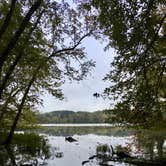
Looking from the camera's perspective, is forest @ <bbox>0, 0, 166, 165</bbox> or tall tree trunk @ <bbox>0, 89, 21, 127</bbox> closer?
forest @ <bbox>0, 0, 166, 165</bbox>

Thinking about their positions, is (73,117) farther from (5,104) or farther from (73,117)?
(5,104)

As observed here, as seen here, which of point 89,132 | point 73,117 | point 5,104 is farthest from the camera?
point 73,117

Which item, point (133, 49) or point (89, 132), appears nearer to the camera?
point (133, 49)

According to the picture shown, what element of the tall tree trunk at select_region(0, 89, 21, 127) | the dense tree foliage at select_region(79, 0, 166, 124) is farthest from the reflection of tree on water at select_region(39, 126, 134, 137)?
the dense tree foliage at select_region(79, 0, 166, 124)

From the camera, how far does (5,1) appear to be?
2552 cm

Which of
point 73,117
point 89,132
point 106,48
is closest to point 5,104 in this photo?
point 106,48

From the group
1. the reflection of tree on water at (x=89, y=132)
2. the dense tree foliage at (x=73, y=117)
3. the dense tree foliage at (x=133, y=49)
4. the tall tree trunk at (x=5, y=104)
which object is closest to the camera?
the dense tree foliage at (x=133, y=49)

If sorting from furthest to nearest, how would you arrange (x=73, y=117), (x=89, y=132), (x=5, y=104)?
(x=73, y=117)
(x=89, y=132)
(x=5, y=104)

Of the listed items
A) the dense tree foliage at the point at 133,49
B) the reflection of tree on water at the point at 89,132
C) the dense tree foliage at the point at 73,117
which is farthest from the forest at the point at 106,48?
the dense tree foliage at the point at 73,117

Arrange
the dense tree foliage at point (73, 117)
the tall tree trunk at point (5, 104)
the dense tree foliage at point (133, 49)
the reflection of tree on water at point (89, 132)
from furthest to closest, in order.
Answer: the dense tree foliage at point (73, 117)
the reflection of tree on water at point (89, 132)
the tall tree trunk at point (5, 104)
the dense tree foliage at point (133, 49)

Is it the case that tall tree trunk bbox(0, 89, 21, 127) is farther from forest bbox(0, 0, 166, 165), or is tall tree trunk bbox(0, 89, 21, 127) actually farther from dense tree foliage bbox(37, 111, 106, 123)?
dense tree foliage bbox(37, 111, 106, 123)

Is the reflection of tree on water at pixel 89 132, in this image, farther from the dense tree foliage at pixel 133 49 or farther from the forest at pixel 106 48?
the dense tree foliage at pixel 133 49

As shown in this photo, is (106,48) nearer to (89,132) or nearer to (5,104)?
(5,104)

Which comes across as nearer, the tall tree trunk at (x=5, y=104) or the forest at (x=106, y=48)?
the forest at (x=106, y=48)
